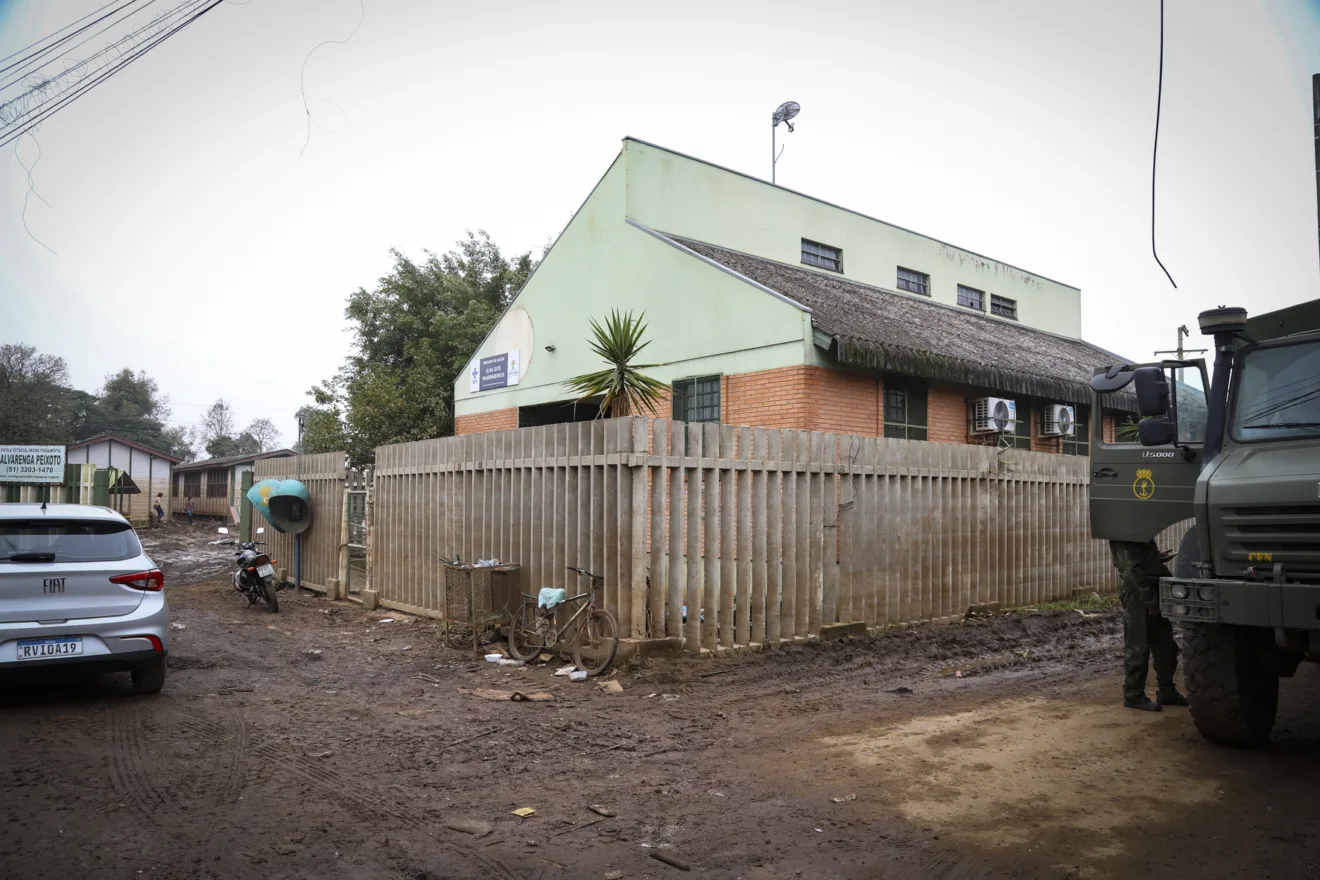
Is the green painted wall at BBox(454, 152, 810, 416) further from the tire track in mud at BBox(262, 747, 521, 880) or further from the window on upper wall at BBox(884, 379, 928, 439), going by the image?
the tire track in mud at BBox(262, 747, 521, 880)

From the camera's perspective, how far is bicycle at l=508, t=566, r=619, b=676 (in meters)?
7.66

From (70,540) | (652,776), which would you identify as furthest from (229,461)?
(652,776)

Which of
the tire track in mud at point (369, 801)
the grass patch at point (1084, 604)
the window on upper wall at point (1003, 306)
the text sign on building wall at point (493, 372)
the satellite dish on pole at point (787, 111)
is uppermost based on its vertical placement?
the satellite dish on pole at point (787, 111)

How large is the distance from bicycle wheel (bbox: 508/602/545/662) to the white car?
10.0 feet

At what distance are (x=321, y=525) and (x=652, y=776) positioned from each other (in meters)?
10.7

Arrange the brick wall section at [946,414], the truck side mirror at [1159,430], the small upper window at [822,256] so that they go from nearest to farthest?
the truck side mirror at [1159,430]
the brick wall section at [946,414]
the small upper window at [822,256]

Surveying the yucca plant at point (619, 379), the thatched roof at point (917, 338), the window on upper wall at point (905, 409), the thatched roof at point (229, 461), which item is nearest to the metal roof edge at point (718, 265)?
the thatched roof at point (917, 338)

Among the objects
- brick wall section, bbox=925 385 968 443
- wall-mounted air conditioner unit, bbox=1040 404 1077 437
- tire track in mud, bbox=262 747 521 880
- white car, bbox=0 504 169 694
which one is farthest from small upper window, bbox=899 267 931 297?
tire track in mud, bbox=262 747 521 880

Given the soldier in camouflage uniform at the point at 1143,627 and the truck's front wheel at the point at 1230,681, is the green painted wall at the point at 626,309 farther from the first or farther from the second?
the truck's front wheel at the point at 1230,681

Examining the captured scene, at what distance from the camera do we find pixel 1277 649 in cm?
519

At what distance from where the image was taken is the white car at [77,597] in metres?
6.22

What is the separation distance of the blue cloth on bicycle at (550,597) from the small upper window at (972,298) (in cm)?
1821

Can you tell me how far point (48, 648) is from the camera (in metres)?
6.25

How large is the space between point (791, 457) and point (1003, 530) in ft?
13.5
